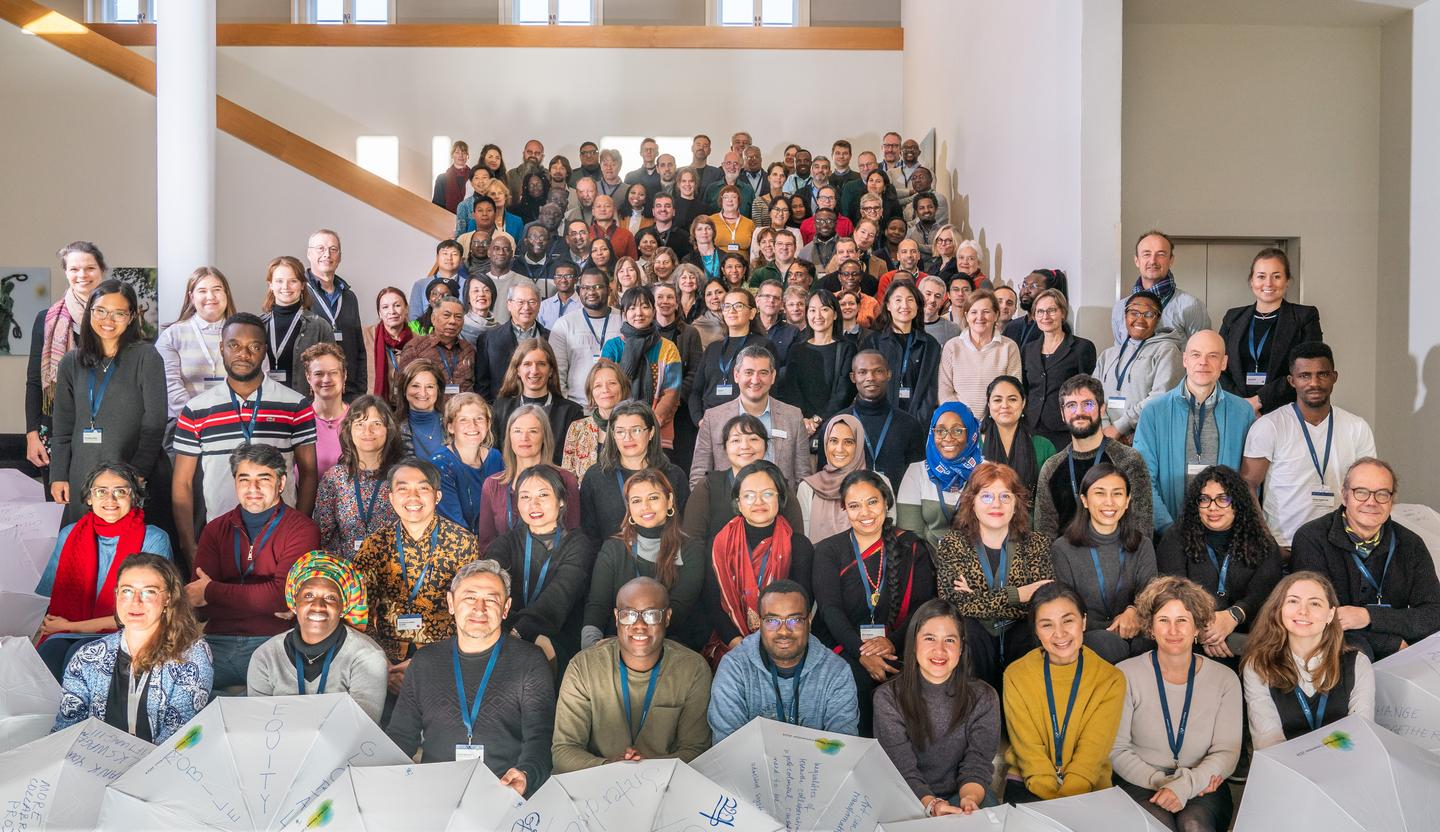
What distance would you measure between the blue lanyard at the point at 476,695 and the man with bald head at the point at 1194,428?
9.57 ft

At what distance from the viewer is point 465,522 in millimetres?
5160

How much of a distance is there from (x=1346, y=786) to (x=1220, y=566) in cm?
130

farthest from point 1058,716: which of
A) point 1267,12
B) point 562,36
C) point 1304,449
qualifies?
point 562,36

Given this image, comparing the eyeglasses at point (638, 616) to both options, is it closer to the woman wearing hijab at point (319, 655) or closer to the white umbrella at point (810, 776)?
the white umbrella at point (810, 776)

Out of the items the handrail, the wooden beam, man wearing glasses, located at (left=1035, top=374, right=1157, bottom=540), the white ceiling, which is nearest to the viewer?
man wearing glasses, located at (left=1035, top=374, right=1157, bottom=540)

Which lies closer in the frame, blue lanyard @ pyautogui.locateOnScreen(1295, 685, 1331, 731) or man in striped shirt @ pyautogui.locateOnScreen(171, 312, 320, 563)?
blue lanyard @ pyautogui.locateOnScreen(1295, 685, 1331, 731)

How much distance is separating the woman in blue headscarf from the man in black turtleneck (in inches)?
15.9

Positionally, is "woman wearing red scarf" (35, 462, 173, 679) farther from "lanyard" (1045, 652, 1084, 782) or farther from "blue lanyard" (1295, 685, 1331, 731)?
"blue lanyard" (1295, 685, 1331, 731)

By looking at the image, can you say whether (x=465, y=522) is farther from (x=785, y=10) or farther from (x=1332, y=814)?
(x=785, y=10)

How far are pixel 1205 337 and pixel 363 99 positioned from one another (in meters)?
11.5

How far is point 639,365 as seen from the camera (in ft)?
20.7

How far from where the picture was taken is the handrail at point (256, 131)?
967 centimetres

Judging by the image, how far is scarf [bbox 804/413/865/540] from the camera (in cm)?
499

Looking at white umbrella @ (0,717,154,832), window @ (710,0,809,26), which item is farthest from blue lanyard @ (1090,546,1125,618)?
window @ (710,0,809,26)
